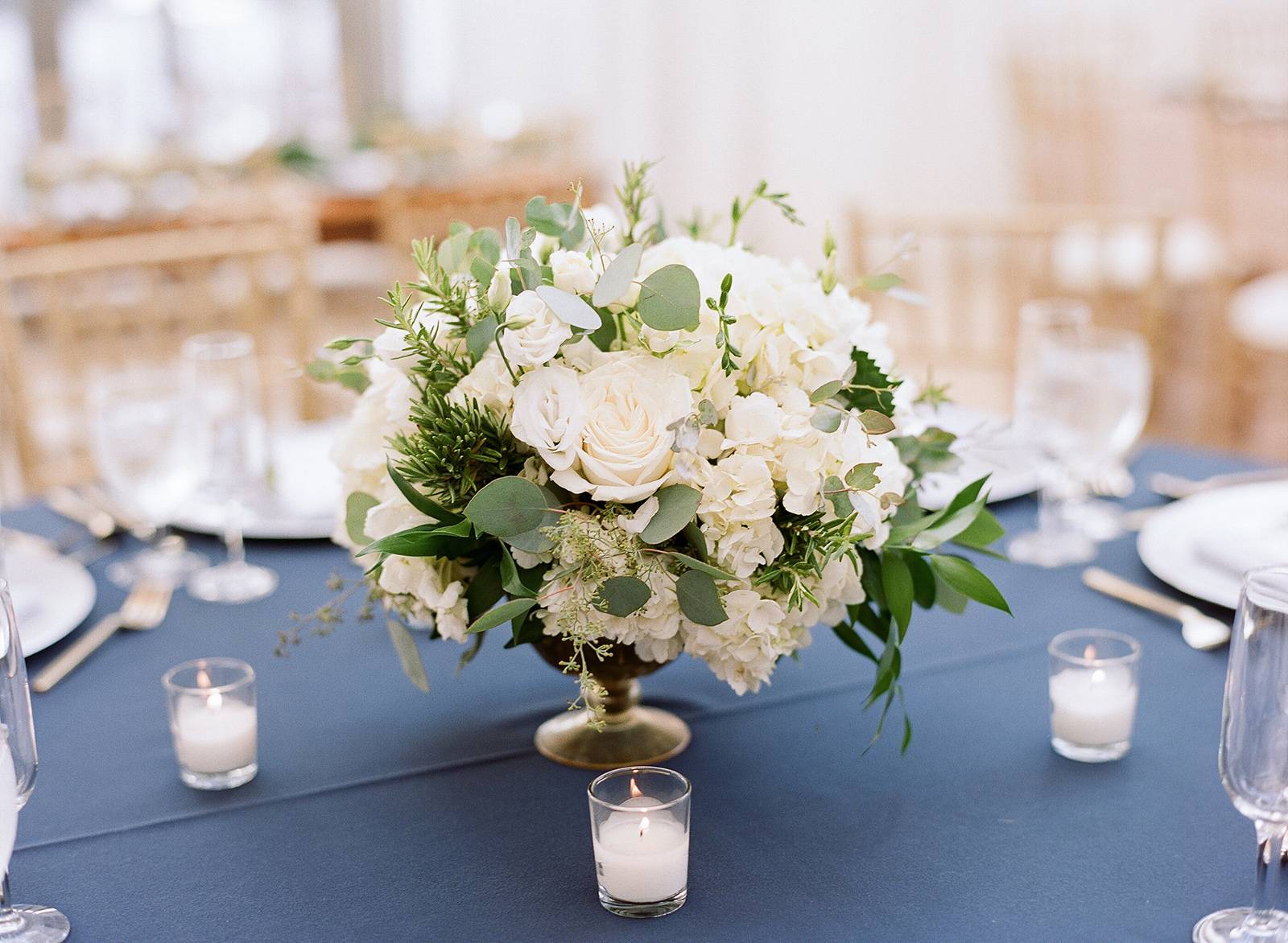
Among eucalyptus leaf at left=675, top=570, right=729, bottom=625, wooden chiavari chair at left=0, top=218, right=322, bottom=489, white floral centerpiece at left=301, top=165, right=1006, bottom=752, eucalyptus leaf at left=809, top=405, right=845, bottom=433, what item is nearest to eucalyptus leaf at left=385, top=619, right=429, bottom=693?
white floral centerpiece at left=301, top=165, right=1006, bottom=752

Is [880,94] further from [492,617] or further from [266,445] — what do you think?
[492,617]

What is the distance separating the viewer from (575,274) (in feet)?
2.98

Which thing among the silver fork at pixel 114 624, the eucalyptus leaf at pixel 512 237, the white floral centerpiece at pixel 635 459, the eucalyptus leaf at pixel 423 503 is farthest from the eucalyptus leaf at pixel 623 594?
the silver fork at pixel 114 624

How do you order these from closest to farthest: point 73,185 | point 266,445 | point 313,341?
1. point 266,445
2. point 313,341
3. point 73,185

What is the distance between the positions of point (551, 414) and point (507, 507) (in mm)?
61

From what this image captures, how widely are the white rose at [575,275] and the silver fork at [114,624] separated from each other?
57cm

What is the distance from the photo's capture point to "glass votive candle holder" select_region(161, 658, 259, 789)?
3.24ft

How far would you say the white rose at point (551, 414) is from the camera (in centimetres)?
85

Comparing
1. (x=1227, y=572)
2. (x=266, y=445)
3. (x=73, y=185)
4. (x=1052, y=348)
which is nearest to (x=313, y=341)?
(x=266, y=445)

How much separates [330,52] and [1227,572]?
4851mm

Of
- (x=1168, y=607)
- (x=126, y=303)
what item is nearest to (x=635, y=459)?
(x=1168, y=607)

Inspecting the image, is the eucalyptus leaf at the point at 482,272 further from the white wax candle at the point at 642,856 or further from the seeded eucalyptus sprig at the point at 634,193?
the white wax candle at the point at 642,856

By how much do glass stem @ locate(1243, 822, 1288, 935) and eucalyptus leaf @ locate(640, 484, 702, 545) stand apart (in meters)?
0.36

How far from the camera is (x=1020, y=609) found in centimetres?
126
